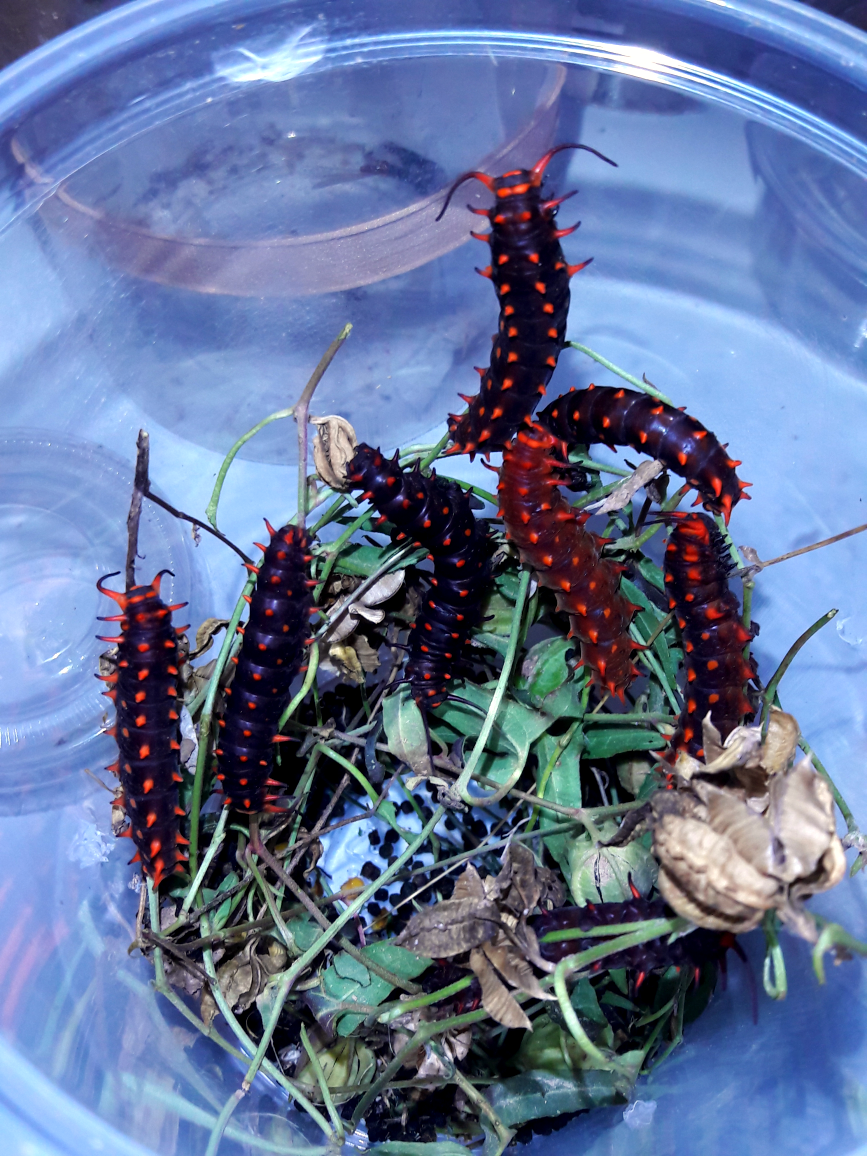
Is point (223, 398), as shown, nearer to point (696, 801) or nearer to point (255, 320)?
point (255, 320)

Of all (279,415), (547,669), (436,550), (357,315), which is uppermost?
(357,315)

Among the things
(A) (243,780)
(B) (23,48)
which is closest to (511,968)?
(A) (243,780)

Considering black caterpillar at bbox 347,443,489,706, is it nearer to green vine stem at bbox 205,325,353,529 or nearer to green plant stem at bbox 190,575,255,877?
green vine stem at bbox 205,325,353,529

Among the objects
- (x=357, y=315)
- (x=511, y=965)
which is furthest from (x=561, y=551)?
(x=357, y=315)

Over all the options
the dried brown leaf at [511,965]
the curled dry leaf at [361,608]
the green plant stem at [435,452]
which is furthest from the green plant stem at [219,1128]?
the green plant stem at [435,452]

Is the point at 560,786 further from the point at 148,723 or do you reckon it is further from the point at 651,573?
the point at 148,723
